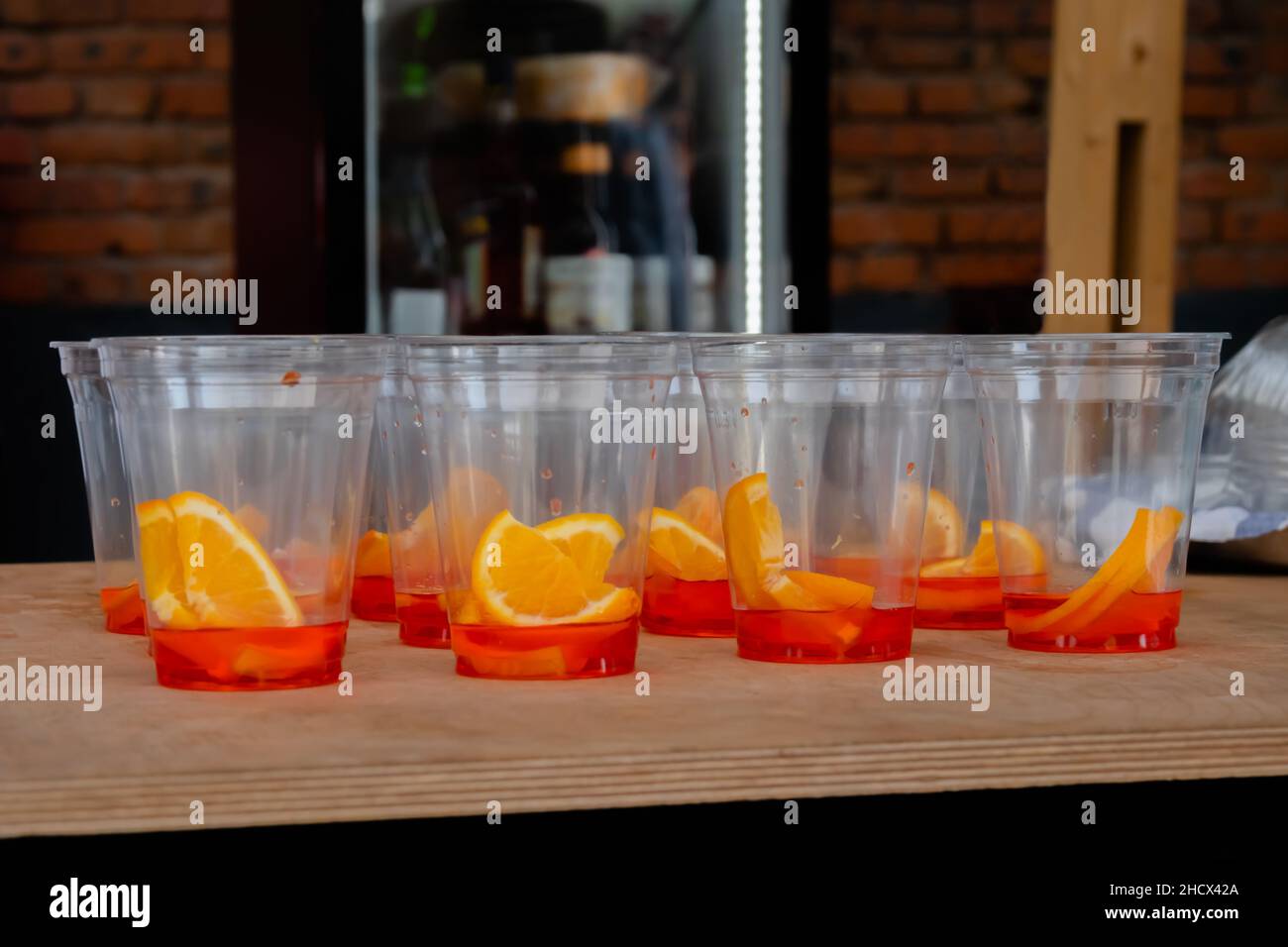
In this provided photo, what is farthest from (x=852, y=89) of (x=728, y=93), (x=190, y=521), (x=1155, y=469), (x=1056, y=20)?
(x=190, y=521)

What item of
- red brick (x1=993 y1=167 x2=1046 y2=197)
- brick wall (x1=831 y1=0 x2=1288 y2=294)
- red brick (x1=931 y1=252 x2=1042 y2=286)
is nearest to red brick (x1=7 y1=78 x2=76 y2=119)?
brick wall (x1=831 y1=0 x2=1288 y2=294)

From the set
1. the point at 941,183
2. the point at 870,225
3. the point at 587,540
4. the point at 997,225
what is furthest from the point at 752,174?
the point at 587,540

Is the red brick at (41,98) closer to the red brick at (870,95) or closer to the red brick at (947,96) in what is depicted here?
the red brick at (870,95)

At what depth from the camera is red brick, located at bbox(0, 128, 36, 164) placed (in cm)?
273

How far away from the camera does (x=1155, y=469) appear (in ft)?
2.89

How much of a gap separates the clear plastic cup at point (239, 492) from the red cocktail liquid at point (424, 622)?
0.13m

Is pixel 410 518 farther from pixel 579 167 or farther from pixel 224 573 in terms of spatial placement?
pixel 579 167

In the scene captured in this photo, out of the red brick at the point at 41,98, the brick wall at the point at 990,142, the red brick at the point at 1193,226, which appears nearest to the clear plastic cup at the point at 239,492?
the red brick at the point at 41,98

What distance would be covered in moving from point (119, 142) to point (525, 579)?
224 centimetres

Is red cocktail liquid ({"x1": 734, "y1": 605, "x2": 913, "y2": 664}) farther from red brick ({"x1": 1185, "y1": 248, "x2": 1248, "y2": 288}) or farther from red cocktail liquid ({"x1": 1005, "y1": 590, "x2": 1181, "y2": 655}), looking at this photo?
red brick ({"x1": 1185, "y1": 248, "x2": 1248, "y2": 288})

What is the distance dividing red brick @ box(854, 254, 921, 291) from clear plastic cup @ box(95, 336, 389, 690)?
2.30m

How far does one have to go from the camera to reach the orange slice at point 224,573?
75cm
